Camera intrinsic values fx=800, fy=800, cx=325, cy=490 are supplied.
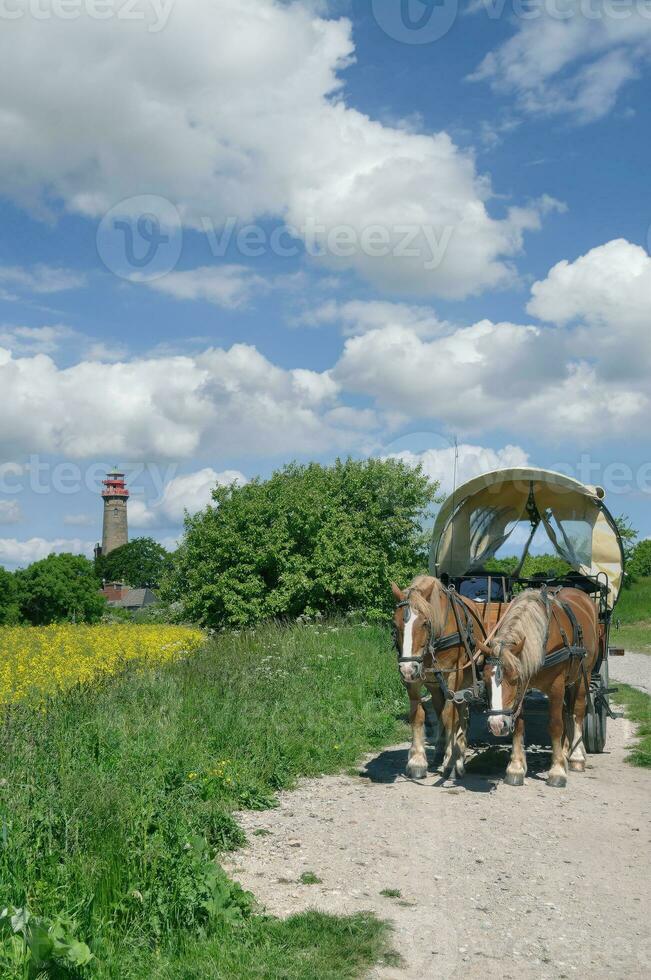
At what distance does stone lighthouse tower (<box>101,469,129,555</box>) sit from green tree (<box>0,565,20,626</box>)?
78369mm

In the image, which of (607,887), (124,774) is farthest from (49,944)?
(607,887)

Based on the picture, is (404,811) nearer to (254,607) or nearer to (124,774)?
(124,774)

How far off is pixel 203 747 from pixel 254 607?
14.6 meters

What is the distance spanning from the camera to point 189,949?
14.1ft

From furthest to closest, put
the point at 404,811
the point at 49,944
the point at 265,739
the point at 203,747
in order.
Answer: the point at 265,739, the point at 203,747, the point at 404,811, the point at 49,944

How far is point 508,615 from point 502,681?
0.74 m

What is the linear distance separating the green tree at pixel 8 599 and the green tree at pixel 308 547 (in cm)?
1744

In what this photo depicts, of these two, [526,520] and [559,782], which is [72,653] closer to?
[526,520]

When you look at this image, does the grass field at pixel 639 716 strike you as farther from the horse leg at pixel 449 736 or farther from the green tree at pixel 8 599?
the green tree at pixel 8 599

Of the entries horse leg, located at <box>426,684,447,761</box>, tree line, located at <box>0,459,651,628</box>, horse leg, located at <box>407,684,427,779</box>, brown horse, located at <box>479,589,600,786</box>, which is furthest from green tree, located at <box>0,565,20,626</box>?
brown horse, located at <box>479,589,600,786</box>

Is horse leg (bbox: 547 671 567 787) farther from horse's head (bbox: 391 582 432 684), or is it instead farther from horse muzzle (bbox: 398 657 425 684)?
horse muzzle (bbox: 398 657 425 684)

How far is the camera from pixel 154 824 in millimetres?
5297

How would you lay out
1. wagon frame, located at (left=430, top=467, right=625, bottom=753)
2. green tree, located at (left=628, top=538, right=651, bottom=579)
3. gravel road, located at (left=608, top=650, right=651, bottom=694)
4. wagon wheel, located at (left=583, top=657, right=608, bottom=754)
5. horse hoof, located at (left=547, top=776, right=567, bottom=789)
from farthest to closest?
1. green tree, located at (left=628, top=538, right=651, bottom=579)
2. gravel road, located at (left=608, top=650, right=651, bottom=694)
3. wagon frame, located at (left=430, top=467, right=625, bottom=753)
4. wagon wheel, located at (left=583, top=657, right=608, bottom=754)
5. horse hoof, located at (left=547, top=776, right=567, bottom=789)

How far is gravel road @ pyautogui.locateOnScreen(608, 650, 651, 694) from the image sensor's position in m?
16.9
